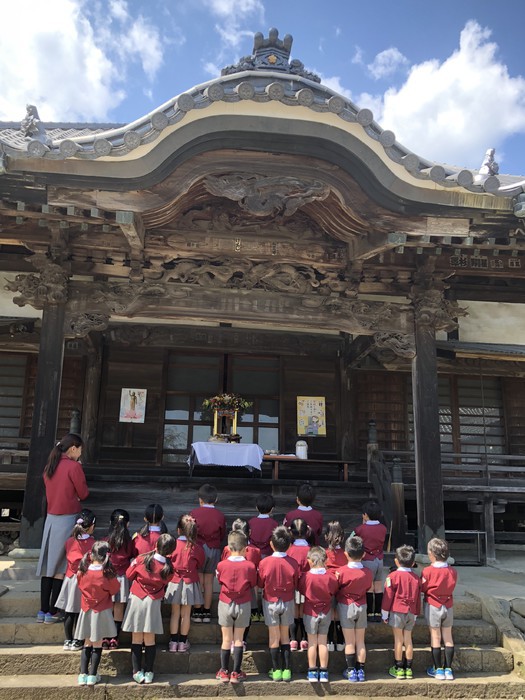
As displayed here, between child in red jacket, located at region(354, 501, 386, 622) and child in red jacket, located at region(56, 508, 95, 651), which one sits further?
child in red jacket, located at region(354, 501, 386, 622)

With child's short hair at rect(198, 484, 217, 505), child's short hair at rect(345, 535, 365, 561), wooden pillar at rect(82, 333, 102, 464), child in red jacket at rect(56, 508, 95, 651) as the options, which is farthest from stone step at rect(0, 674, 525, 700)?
wooden pillar at rect(82, 333, 102, 464)

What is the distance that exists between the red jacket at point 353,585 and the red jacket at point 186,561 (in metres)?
1.31

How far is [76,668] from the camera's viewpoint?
4723mm

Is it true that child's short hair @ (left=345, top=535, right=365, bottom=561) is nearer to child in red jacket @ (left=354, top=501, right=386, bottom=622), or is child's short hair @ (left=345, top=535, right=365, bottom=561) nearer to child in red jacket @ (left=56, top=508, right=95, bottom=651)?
child in red jacket @ (left=354, top=501, right=386, bottom=622)

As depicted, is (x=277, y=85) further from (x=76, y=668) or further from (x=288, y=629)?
(x=76, y=668)

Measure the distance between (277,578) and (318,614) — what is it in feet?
1.51

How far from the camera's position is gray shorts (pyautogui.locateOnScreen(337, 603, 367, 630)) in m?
4.75

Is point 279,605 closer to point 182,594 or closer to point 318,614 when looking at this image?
point 318,614

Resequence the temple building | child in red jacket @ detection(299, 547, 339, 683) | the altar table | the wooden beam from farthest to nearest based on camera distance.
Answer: the altar table, the wooden beam, the temple building, child in red jacket @ detection(299, 547, 339, 683)

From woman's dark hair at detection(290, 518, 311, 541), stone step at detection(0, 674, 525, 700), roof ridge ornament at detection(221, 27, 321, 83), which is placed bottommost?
stone step at detection(0, 674, 525, 700)

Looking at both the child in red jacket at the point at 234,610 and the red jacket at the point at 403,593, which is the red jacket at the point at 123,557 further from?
the red jacket at the point at 403,593

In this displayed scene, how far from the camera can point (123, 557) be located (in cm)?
504

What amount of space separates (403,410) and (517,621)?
6.05 metres

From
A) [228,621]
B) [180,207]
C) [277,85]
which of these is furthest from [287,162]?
[228,621]
